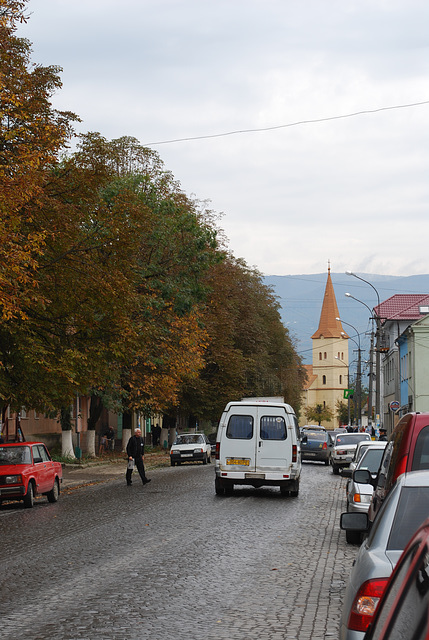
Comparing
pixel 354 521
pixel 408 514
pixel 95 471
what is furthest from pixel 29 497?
pixel 408 514

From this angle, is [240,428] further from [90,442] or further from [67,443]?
[90,442]

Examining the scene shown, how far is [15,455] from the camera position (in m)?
22.9

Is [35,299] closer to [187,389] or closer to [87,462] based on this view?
[87,462]

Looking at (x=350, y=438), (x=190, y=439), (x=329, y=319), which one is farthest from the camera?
(x=329, y=319)

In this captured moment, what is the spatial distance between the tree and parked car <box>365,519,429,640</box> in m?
180

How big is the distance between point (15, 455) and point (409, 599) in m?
21.3

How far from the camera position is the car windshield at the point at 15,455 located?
74.5 feet

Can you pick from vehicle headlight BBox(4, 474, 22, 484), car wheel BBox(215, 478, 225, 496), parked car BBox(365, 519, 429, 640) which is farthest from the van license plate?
parked car BBox(365, 519, 429, 640)

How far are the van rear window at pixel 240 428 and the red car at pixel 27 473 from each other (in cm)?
456

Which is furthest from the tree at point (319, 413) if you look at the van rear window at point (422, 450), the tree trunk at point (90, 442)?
the van rear window at point (422, 450)

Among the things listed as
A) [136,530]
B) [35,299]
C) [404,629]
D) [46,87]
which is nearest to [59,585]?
[136,530]

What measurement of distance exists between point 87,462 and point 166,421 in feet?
75.4

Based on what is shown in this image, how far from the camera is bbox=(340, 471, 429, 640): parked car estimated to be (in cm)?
458

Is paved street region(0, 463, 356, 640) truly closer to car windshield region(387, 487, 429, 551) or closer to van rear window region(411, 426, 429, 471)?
van rear window region(411, 426, 429, 471)
